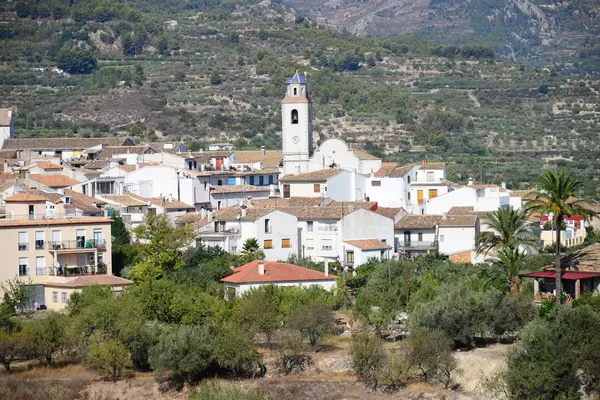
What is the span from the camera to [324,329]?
52438 mm

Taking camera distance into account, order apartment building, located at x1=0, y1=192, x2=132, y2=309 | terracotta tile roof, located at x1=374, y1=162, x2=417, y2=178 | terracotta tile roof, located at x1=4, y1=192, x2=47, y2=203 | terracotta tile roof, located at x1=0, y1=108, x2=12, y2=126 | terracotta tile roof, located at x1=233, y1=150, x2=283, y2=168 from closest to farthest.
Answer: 1. apartment building, located at x1=0, y1=192, x2=132, y2=309
2. terracotta tile roof, located at x1=4, y1=192, x2=47, y2=203
3. terracotta tile roof, located at x1=374, y1=162, x2=417, y2=178
4. terracotta tile roof, located at x1=233, y1=150, x2=283, y2=168
5. terracotta tile roof, located at x1=0, y1=108, x2=12, y2=126

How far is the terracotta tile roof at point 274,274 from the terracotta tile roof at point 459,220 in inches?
463

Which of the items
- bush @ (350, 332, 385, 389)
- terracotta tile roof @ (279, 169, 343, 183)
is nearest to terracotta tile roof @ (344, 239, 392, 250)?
terracotta tile roof @ (279, 169, 343, 183)

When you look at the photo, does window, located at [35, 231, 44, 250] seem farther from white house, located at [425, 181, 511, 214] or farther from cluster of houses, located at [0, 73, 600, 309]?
white house, located at [425, 181, 511, 214]

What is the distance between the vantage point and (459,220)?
232 ft

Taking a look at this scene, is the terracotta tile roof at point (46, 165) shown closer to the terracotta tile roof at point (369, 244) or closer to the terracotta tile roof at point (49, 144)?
the terracotta tile roof at point (49, 144)

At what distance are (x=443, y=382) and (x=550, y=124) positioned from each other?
101353mm

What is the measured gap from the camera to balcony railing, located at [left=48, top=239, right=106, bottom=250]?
196 ft

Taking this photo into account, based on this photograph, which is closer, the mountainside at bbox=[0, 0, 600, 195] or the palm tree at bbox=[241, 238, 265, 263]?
the palm tree at bbox=[241, 238, 265, 263]

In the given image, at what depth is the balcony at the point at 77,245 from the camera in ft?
196

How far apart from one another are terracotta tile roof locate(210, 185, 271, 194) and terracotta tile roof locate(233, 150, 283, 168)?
8.10 metres

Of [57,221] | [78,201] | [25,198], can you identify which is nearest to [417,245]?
[78,201]

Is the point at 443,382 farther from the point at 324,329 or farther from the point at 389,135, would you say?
the point at 389,135

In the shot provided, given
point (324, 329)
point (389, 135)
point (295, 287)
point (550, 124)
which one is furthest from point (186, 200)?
point (550, 124)
